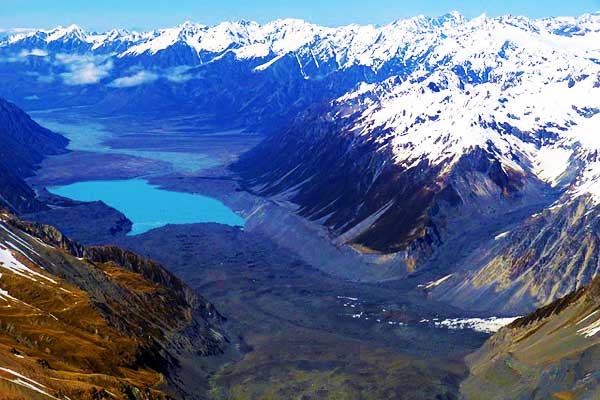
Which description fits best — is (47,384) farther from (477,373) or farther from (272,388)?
(477,373)

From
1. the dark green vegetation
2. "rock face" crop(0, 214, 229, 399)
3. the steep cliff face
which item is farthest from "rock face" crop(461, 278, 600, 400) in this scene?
"rock face" crop(0, 214, 229, 399)

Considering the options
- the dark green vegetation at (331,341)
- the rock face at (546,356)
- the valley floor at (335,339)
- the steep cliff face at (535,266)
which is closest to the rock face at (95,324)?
the valley floor at (335,339)

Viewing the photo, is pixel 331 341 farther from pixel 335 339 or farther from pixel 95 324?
pixel 95 324

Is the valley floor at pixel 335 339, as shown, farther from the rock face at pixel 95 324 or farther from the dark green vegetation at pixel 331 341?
the rock face at pixel 95 324

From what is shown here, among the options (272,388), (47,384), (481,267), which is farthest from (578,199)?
(47,384)

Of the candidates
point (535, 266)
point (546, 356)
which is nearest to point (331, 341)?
point (546, 356)

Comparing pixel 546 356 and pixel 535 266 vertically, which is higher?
pixel 535 266
